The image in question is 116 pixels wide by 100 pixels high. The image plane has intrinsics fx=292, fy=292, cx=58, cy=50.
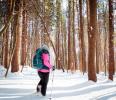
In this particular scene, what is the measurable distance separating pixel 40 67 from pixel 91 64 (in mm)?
5153

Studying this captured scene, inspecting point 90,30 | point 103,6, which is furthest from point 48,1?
point 90,30

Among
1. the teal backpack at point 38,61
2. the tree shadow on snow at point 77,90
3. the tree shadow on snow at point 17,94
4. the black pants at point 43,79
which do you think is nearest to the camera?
the tree shadow on snow at point 17,94

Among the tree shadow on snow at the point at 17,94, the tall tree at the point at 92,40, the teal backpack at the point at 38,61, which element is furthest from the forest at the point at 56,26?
the tree shadow on snow at the point at 17,94

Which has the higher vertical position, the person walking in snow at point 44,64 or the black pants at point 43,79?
the person walking in snow at point 44,64

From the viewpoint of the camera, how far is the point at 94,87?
12.1 meters

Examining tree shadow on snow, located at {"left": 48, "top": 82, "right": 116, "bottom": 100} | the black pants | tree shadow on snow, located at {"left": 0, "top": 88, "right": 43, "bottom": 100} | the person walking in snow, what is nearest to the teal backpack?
the person walking in snow

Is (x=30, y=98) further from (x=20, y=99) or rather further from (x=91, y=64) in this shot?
(x=91, y=64)

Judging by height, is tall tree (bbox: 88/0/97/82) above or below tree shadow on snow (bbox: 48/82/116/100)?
above

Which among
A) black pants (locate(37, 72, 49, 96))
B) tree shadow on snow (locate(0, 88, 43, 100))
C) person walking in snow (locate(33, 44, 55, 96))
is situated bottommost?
tree shadow on snow (locate(0, 88, 43, 100))

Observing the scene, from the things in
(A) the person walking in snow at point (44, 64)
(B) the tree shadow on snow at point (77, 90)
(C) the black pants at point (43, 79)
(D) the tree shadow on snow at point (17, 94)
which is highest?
(A) the person walking in snow at point (44, 64)

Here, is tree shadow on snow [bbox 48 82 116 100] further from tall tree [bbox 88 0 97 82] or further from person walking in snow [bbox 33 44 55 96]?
tall tree [bbox 88 0 97 82]

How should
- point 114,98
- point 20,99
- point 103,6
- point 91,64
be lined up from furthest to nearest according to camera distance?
point 103,6 → point 91,64 → point 114,98 → point 20,99

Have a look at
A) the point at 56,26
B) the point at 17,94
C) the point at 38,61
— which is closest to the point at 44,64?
the point at 38,61

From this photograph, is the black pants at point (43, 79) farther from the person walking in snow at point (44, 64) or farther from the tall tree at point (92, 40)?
the tall tree at point (92, 40)
